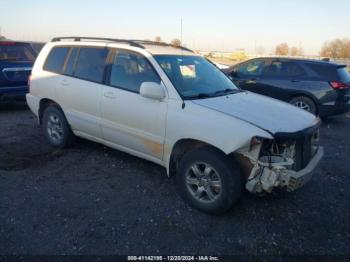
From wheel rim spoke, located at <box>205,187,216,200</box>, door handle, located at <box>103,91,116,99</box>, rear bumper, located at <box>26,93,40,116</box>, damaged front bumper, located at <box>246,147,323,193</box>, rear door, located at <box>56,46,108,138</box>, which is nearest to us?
damaged front bumper, located at <box>246,147,323,193</box>

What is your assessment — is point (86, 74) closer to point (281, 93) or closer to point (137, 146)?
point (137, 146)

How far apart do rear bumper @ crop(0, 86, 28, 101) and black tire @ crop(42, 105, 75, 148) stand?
Result: 312cm

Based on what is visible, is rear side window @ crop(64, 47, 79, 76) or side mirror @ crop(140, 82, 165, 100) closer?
side mirror @ crop(140, 82, 165, 100)

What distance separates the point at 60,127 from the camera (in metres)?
5.65

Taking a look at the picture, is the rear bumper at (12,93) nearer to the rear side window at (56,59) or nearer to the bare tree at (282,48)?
the rear side window at (56,59)

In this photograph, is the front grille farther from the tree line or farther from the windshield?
the tree line

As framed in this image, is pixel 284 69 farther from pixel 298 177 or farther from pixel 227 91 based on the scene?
pixel 298 177

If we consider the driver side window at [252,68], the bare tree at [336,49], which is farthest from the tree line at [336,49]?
the driver side window at [252,68]

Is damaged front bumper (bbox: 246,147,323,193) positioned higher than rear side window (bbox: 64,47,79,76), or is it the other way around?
rear side window (bbox: 64,47,79,76)

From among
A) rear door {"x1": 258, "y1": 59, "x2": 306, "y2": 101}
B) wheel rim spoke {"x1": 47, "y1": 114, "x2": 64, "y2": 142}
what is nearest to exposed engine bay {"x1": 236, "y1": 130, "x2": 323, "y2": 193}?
wheel rim spoke {"x1": 47, "y1": 114, "x2": 64, "y2": 142}

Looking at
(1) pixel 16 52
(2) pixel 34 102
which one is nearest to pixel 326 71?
(2) pixel 34 102

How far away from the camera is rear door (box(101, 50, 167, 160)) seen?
4.18 meters

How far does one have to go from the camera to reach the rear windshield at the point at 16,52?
8.62 m

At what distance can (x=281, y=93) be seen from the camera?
9.14 m
